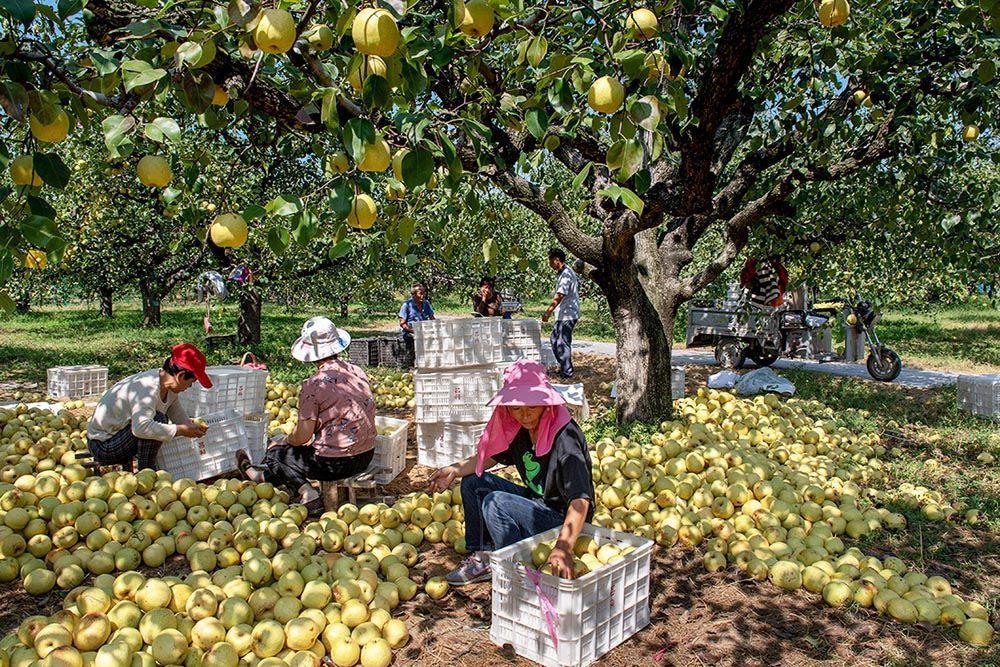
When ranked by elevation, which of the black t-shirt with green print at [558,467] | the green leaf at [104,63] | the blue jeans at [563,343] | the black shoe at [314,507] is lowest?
the black shoe at [314,507]

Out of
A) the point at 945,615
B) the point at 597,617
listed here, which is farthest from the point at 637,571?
the point at 945,615

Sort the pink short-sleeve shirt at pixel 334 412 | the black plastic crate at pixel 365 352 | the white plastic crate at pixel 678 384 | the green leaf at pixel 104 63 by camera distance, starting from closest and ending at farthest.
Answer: the green leaf at pixel 104 63
the pink short-sleeve shirt at pixel 334 412
the white plastic crate at pixel 678 384
the black plastic crate at pixel 365 352

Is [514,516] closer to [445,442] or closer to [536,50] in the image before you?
[536,50]

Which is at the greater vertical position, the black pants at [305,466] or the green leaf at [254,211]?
the green leaf at [254,211]

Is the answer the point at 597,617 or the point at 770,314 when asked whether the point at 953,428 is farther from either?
the point at 597,617

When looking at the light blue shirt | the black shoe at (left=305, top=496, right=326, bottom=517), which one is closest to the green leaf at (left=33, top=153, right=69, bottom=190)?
the black shoe at (left=305, top=496, right=326, bottom=517)

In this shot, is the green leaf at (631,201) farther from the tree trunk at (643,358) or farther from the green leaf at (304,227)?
the tree trunk at (643,358)

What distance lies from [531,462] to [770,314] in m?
8.70

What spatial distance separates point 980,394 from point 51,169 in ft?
28.9

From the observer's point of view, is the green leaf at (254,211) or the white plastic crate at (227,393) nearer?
the green leaf at (254,211)

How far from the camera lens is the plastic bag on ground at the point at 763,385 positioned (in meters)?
9.16

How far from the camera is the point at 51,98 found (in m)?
2.21

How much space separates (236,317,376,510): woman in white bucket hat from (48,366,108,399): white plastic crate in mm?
5743

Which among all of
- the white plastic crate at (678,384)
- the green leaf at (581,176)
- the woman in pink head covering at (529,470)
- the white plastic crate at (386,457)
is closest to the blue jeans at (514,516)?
the woman in pink head covering at (529,470)
